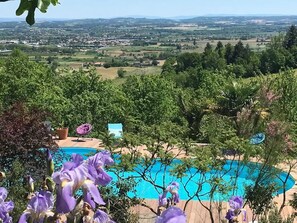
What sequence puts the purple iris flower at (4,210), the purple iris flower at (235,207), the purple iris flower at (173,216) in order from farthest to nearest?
the purple iris flower at (235,207) < the purple iris flower at (4,210) < the purple iris flower at (173,216)

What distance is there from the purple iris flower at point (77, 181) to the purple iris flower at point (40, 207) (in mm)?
101

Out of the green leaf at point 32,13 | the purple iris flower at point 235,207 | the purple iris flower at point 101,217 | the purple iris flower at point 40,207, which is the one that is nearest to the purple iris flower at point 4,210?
the purple iris flower at point 40,207

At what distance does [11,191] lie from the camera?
625 centimetres

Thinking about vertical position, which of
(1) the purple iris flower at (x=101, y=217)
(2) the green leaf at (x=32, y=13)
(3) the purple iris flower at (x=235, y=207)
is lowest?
(3) the purple iris flower at (x=235, y=207)

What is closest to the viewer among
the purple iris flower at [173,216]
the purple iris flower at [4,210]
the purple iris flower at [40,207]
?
the purple iris flower at [173,216]

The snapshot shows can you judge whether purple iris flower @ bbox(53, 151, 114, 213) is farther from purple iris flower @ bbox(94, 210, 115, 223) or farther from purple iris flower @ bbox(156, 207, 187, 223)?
purple iris flower @ bbox(156, 207, 187, 223)

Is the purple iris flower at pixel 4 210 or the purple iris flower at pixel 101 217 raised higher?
the purple iris flower at pixel 101 217

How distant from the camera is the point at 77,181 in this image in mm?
1184

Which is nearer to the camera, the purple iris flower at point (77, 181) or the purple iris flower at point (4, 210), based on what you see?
the purple iris flower at point (77, 181)

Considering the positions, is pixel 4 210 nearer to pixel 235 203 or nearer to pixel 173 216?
pixel 173 216

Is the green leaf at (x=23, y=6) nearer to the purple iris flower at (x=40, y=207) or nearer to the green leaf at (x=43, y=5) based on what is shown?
the green leaf at (x=43, y=5)

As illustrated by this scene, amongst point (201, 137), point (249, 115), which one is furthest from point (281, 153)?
point (201, 137)

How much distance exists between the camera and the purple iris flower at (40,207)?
4.13 feet

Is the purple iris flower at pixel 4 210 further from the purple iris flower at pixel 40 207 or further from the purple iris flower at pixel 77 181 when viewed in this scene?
the purple iris flower at pixel 77 181
